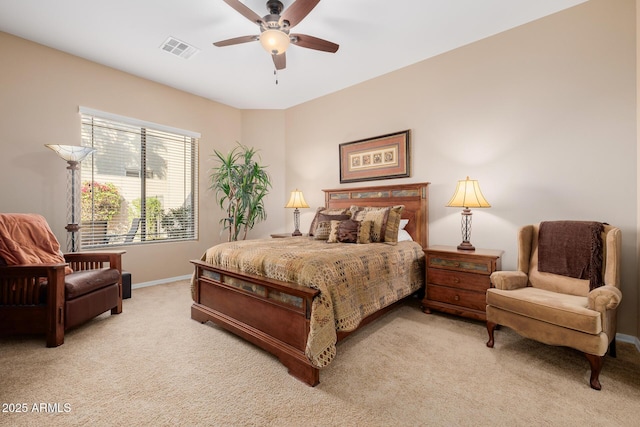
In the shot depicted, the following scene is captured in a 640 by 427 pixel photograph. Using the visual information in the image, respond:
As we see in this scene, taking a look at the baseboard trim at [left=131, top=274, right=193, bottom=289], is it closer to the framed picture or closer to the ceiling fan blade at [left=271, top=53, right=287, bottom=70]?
the framed picture

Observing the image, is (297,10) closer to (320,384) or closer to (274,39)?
(274,39)

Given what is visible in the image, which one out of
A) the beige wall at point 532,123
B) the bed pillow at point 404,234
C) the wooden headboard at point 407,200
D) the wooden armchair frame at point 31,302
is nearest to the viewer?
the wooden armchair frame at point 31,302

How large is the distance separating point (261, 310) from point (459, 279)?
6.61ft

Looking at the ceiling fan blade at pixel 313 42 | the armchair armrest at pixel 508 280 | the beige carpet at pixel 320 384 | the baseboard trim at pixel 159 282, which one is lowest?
the beige carpet at pixel 320 384

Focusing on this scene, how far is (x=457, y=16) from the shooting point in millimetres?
2807

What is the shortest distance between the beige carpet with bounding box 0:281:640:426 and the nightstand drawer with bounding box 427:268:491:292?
1.39 ft

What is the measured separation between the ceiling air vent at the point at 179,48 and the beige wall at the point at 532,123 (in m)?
2.52

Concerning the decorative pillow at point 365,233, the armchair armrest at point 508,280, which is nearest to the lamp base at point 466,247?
the armchair armrest at point 508,280

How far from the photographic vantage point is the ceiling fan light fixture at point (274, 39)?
2305mm

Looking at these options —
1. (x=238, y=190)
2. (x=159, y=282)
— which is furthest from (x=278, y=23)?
(x=159, y=282)

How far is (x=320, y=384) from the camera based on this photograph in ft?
5.94

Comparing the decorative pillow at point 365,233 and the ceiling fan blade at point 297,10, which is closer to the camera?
the ceiling fan blade at point 297,10

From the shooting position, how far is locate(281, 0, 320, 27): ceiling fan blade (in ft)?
6.93

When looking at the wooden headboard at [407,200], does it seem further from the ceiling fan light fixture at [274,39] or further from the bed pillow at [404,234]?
the ceiling fan light fixture at [274,39]
